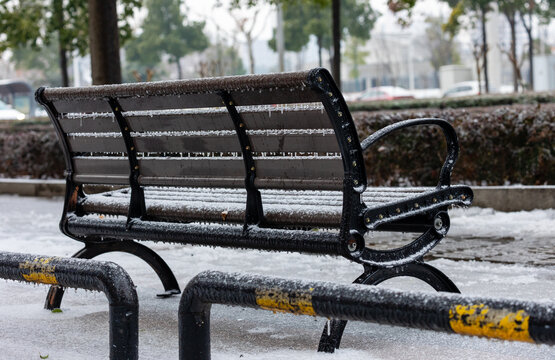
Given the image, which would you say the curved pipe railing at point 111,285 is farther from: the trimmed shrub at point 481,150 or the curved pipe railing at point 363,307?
the trimmed shrub at point 481,150

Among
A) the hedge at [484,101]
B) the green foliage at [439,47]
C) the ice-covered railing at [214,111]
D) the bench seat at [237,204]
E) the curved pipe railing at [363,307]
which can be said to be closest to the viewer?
the curved pipe railing at [363,307]

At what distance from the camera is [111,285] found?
2.56 meters

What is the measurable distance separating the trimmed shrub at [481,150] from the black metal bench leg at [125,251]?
14.7 ft

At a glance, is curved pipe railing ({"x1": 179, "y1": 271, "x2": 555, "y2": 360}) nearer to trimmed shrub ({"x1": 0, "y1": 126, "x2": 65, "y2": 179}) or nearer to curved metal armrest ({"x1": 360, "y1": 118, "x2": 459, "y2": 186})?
curved metal armrest ({"x1": 360, "y1": 118, "x2": 459, "y2": 186})

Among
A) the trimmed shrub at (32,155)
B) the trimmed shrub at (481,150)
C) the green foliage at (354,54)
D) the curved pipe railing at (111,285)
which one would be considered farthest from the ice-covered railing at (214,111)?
the green foliage at (354,54)

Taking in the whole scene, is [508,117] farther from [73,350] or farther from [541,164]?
[73,350]

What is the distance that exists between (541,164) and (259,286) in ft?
21.9

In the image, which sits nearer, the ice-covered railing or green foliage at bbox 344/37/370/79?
the ice-covered railing

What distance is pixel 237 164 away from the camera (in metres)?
3.98

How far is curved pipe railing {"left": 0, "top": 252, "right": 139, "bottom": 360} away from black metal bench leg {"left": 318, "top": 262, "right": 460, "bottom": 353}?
1.08 meters

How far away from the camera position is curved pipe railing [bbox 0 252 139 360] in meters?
2.56

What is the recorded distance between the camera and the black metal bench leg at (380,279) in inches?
140

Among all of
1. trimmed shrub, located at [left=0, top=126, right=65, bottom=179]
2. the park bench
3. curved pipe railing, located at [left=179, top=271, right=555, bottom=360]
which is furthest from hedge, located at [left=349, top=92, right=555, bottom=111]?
curved pipe railing, located at [left=179, top=271, right=555, bottom=360]

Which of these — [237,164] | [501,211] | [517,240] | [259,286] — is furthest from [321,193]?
[501,211]
